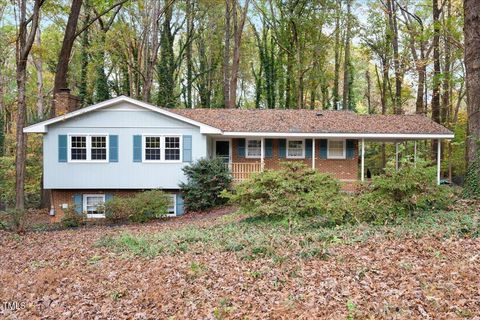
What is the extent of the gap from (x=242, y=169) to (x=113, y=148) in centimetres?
609

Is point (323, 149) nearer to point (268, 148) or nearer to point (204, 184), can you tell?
point (268, 148)

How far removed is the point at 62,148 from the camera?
16734 millimetres

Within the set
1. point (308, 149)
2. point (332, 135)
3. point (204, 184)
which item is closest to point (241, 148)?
point (308, 149)

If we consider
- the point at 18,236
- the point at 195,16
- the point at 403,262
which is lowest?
the point at 18,236

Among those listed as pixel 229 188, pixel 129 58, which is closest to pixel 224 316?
pixel 229 188

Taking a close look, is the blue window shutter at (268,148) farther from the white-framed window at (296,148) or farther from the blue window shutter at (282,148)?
the white-framed window at (296,148)

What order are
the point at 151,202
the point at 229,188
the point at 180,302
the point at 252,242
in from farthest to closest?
the point at 229,188 → the point at 151,202 → the point at 252,242 → the point at 180,302

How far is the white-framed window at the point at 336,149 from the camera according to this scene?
19719mm

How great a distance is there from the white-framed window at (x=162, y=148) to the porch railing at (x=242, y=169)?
269 centimetres

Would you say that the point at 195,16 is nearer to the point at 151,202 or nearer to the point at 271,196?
the point at 151,202

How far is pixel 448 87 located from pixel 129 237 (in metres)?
23.7

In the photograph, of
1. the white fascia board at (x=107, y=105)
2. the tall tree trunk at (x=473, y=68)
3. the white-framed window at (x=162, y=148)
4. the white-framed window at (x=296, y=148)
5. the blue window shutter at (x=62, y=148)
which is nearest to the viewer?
the tall tree trunk at (x=473, y=68)

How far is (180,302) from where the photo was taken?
5.60 m

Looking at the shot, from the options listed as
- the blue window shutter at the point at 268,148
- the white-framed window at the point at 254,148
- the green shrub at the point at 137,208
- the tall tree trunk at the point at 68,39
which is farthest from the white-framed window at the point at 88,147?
the blue window shutter at the point at 268,148
